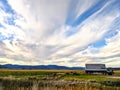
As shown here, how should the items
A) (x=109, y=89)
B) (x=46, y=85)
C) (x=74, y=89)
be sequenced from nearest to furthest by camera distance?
(x=109, y=89)
(x=74, y=89)
(x=46, y=85)

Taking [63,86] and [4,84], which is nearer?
[63,86]

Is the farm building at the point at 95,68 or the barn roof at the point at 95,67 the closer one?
the farm building at the point at 95,68

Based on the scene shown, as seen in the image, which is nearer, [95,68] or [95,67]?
[95,68]

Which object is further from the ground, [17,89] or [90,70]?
[90,70]

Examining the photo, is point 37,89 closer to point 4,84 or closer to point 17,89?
point 17,89

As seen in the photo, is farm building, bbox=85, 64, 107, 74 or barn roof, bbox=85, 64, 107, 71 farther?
barn roof, bbox=85, 64, 107, 71

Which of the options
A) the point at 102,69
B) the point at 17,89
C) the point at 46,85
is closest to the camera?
the point at 46,85

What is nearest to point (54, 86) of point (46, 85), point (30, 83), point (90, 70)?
A: point (46, 85)

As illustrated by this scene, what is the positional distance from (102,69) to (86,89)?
5192 centimetres

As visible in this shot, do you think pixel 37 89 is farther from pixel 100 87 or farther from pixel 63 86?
pixel 100 87

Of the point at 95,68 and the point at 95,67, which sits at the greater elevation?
the point at 95,67

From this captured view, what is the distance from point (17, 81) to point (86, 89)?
20.8ft

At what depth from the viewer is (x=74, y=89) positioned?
1755cm

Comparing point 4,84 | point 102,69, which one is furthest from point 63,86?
point 102,69
